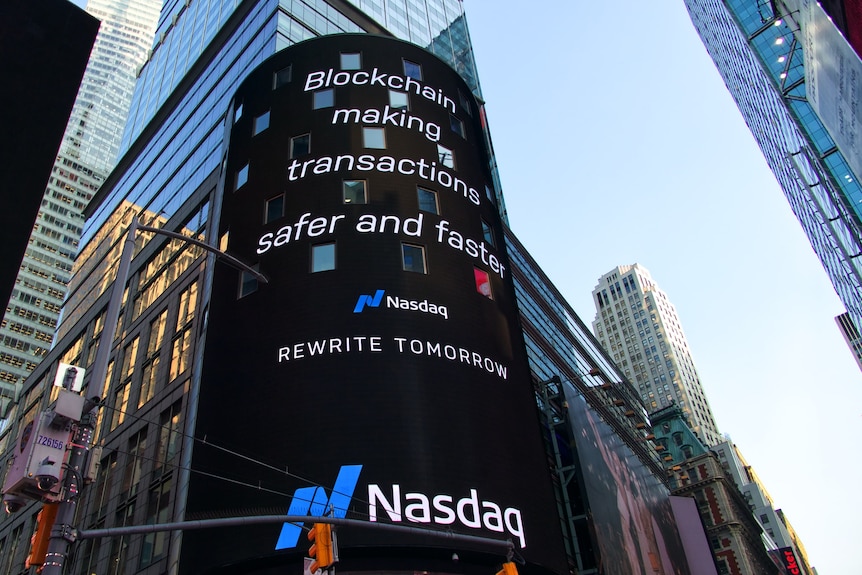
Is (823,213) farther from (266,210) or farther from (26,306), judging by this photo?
(26,306)

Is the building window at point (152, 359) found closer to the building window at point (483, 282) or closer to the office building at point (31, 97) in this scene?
the building window at point (483, 282)

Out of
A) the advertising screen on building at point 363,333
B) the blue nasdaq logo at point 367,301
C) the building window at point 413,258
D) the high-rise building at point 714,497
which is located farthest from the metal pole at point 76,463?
the high-rise building at point 714,497

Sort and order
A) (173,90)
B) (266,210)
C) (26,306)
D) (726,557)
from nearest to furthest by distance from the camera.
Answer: (266,210), (173,90), (726,557), (26,306)

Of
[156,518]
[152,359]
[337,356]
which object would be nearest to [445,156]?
[337,356]

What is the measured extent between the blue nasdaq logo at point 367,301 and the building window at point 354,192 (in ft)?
19.7

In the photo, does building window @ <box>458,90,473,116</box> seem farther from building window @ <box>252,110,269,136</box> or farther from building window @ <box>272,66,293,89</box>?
building window @ <box>252,110,269,136</box>

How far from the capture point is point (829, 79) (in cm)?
4419

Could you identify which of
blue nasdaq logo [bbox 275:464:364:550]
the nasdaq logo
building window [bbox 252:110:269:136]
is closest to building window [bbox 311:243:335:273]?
the nasdaq logo

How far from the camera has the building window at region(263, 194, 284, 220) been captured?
36688mm

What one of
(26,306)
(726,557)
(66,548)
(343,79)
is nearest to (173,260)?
(343,79)

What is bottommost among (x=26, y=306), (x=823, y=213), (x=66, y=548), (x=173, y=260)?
(x=66, y=548)

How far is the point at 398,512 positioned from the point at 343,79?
84.6 feet

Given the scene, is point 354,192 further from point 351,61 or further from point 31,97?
point 31,97

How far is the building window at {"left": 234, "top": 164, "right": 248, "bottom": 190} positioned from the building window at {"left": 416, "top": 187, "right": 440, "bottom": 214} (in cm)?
996
